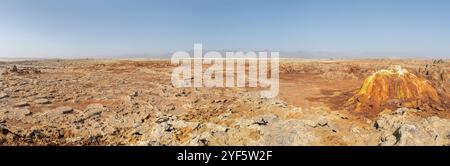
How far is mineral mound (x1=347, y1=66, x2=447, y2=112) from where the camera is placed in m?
12.9

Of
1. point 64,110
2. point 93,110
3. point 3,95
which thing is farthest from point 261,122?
point 3,95

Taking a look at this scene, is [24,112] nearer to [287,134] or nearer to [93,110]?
[93,110]

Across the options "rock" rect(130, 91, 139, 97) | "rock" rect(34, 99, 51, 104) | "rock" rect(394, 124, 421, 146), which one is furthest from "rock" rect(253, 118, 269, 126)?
"rock" rect(34, 99, 51, 104)

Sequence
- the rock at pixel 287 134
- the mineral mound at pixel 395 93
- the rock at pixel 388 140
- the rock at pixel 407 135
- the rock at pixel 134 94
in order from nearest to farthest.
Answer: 1. the rock at pixel 407 135
2. the rock at pixel 388 140
3. the rock at pixel 287 134
4. the mineral mound at pixel 395 93
5. the rock at pixel 134 94

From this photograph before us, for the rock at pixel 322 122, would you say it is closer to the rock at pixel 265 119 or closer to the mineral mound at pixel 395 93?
the rock at pixel 265 119

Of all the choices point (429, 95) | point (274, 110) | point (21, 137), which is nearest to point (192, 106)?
point (274, 110)

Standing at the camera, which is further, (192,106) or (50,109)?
(192,106)

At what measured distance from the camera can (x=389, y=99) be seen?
13219 millimetres

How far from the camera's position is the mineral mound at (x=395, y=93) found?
12.9m

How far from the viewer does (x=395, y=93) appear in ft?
44.3

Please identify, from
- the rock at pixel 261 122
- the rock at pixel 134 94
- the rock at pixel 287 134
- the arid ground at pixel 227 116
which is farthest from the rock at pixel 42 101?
the rock at pixel 287 134

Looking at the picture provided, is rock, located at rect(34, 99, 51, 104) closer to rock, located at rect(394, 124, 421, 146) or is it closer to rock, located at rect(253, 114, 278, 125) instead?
rock, located at rect(253, 114, 278, 125)
